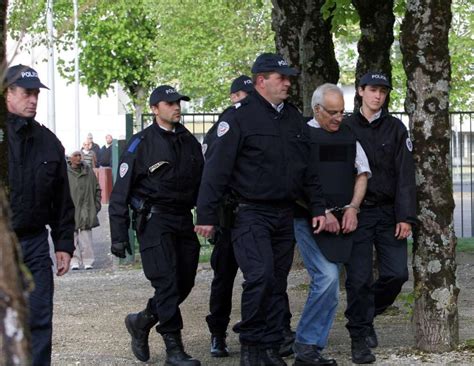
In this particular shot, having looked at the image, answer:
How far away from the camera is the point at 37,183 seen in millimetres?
7402

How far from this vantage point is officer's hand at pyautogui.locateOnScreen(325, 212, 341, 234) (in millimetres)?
8352

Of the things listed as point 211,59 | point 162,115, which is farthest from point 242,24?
point 162,115

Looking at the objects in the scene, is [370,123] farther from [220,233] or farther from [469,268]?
[469,268]

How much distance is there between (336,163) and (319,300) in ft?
3.14

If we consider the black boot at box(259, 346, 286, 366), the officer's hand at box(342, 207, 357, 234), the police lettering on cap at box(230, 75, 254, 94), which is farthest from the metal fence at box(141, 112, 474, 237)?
the black boot at box(259, 346, 286, 366)

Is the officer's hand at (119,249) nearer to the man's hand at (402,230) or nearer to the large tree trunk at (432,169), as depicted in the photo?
the man's hand at (402,230)

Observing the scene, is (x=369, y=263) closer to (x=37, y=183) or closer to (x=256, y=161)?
(x=256, y=161)

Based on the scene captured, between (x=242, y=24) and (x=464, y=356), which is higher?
(x=242, y=24)

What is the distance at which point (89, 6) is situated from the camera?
16.3 feet

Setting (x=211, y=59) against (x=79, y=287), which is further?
(x=211, y=59)

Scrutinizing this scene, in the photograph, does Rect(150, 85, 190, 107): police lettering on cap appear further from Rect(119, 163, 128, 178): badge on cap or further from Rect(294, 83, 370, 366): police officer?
Rect(294, 83, 370, 366): police officer

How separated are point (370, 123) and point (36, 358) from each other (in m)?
3.03

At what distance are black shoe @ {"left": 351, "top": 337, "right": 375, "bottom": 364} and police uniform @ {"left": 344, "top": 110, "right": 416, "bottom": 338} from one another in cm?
5

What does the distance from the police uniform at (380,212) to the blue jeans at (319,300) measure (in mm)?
244
